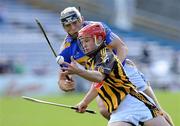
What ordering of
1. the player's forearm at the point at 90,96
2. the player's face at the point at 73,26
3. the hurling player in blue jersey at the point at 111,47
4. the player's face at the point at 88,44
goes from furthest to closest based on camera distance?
1. the player's face at the point at 73,26
2. the hurling player in blue jersey at the point at 111,47
3. the player's forearm at the point at 90,96
4. the player's face at the point at 88,44

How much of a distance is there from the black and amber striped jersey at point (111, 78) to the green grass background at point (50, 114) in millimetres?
6281

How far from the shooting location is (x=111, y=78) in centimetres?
732

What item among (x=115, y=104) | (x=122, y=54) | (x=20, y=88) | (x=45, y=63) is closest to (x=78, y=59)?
(x=122, y=54)

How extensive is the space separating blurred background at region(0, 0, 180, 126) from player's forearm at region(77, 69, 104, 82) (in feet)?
38.7

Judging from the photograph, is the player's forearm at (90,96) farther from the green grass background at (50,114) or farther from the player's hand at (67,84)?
the green grass background at (50,114)

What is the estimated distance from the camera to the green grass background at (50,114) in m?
15.0

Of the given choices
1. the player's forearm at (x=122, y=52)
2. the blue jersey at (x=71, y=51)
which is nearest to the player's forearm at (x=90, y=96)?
the player's forearm at (x=122, y=52)

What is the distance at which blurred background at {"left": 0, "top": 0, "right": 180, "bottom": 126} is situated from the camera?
78.1 ft

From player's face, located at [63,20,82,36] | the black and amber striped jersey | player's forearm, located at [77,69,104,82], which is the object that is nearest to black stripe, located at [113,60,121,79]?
the black and amber striped jersey

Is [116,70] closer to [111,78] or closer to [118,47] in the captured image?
[111,78]

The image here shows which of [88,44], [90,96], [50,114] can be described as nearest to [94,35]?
[88,44]

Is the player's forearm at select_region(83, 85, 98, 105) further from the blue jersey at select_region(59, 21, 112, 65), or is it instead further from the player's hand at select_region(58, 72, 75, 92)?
the blue jersey at select_region(59, 21, 112, 65)

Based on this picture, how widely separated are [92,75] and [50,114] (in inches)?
407

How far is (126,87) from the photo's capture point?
24.5 ft
